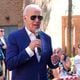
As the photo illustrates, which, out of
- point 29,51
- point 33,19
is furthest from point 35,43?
point 33,19

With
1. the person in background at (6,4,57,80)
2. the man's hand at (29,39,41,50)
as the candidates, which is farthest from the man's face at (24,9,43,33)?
the man's hand at (29,39,41,50)

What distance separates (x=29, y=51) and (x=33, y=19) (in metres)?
0.39

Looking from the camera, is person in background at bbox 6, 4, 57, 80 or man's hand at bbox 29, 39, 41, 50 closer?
man's hand at bbox 29, 39, 41, 50

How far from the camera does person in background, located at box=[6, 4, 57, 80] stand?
5422mm

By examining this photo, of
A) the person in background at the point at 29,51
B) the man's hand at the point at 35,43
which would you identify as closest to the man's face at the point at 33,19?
the person in background at the point at 29,51

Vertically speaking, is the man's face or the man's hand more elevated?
the man's face

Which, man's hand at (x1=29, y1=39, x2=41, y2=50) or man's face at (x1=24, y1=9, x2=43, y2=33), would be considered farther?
man's face at (x1=24, y1=9, x2=43, y2=33)

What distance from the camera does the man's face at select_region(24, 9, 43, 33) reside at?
5.43m

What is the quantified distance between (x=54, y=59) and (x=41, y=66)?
0.64 ft

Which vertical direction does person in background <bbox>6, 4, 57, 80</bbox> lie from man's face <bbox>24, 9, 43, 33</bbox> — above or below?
below

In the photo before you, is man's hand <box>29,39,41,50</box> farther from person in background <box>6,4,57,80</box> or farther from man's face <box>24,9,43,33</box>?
man's face <box>24,9,43,33</box>

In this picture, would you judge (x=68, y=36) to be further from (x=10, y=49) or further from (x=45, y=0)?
(x=10, y=49)

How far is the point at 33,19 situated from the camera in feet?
18.0

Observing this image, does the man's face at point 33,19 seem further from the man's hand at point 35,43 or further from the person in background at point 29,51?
the man's hand at point 35,43
